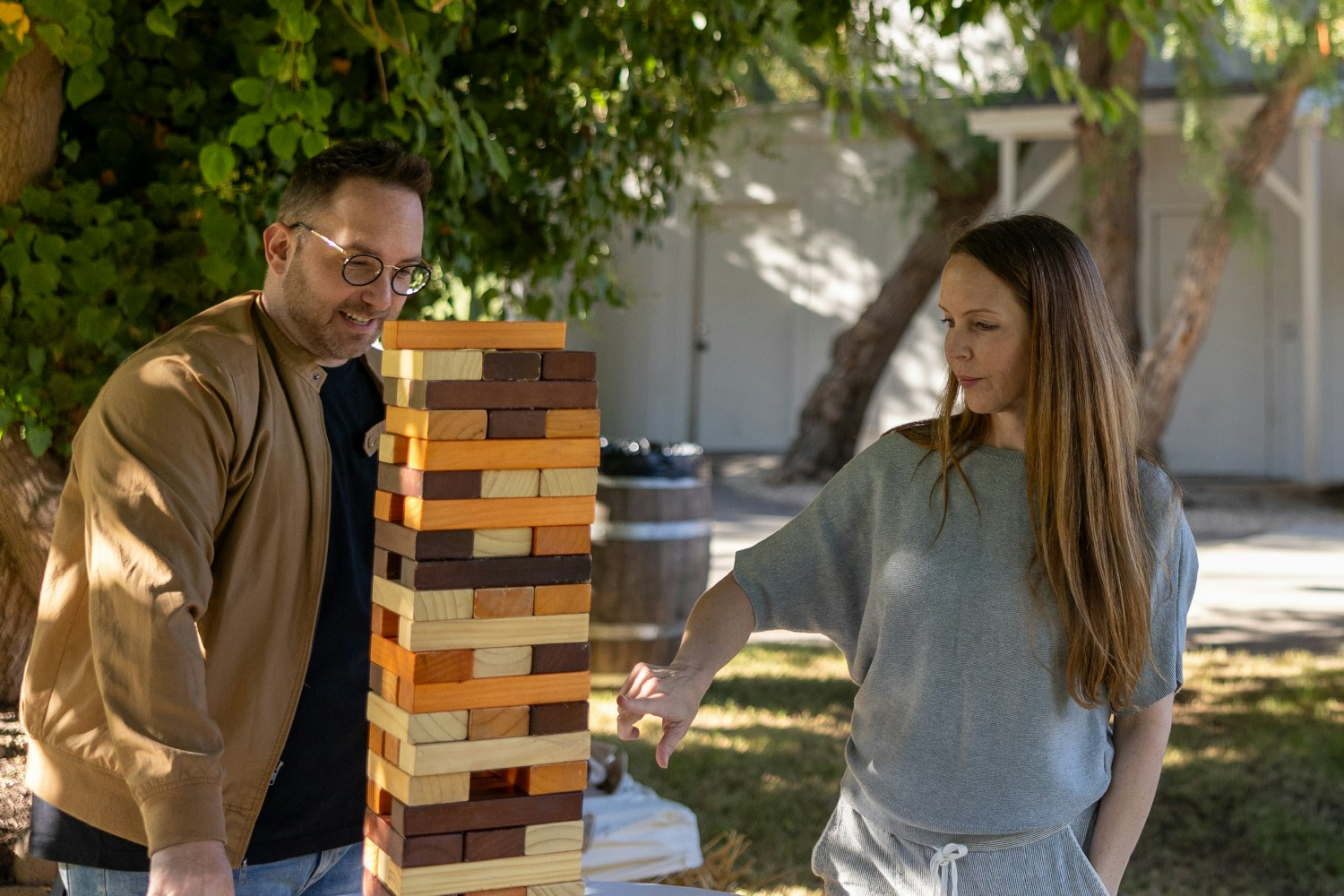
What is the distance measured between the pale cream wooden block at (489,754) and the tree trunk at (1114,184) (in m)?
8.86

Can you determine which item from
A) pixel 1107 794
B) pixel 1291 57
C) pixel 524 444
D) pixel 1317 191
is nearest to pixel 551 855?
pixel 524 444

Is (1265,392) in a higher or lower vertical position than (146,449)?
higher

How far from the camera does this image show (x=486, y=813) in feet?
4.53

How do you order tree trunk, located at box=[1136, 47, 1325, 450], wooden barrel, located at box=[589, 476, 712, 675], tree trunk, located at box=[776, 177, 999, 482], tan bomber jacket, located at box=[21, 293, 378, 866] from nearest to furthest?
tan bomber jacket, located at box=[21, 293, 378, 866], wooden barrel, located at box=[589, 476, 712, 675], tree trunk, located at box=[1136, 47, 1325, 450], tree trunk, located at box=[776, 177, 999, 482]

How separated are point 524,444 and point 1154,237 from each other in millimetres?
12161

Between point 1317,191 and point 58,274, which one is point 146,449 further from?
point 1317,191

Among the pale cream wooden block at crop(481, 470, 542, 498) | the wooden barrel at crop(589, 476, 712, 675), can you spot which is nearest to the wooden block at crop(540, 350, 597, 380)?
the pale cream wooden block at crop(481, 470, 542, 498)

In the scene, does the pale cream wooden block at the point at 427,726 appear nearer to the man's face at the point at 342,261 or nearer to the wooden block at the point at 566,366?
the wooden block at the point at 566,366

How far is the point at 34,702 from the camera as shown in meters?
1.67

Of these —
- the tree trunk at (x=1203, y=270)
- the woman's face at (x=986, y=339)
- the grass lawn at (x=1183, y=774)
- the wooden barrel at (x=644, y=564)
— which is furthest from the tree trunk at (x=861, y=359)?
the woman's face at (x=986, y=339)

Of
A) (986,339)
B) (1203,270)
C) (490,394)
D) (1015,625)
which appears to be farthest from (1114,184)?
(490,394)

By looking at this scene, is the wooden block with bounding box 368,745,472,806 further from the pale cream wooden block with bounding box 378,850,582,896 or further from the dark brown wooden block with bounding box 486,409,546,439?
the dark brown wooden block with bounding box 486,409,546,439

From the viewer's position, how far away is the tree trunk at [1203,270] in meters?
9.91

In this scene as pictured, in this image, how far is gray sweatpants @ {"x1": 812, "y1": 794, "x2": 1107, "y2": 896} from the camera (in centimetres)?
165
